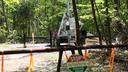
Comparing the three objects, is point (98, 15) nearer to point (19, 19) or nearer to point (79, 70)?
point (79, 70)

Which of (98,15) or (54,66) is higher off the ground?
(98,15)

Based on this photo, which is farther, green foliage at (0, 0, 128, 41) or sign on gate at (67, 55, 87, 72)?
green foliage at (0, 0, 128, 41)

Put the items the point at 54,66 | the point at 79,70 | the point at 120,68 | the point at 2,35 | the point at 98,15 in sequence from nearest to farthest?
the point at 79,70 → the point at 120,68 → the point at 54,66 → the point at 98,15 → the point at 2,35

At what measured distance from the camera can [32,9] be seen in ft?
181

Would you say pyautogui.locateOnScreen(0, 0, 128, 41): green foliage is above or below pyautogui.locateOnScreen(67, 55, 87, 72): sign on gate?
below

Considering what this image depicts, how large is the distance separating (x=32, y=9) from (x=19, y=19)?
16.1ft

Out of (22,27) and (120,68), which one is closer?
(120,68)

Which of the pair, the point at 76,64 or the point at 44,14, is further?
the point at 44,14

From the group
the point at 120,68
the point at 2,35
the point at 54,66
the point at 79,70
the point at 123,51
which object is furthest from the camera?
the point at 2,35

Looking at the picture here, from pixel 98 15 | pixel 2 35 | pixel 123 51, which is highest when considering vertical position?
pixel 98 15

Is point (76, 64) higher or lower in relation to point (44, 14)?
higher

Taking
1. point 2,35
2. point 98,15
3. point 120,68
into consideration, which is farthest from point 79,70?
point 2,35

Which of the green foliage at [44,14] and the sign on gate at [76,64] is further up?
the sign on gate at [76,64]

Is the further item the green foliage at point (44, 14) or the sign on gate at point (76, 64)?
the green foliage at point (44, 14)
